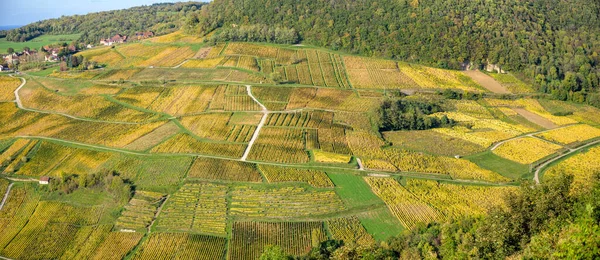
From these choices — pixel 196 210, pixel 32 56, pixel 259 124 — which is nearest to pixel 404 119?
pixel 259 124

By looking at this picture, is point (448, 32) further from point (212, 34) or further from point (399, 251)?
point (399, 251)

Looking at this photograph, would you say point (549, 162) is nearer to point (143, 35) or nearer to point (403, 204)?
point (403, 204)

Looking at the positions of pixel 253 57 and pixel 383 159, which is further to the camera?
pixel 253 57

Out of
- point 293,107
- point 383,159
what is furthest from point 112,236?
point 293,107

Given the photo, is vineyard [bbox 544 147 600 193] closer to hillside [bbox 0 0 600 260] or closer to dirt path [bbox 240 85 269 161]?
hillside [bbox 0 0 600 260]

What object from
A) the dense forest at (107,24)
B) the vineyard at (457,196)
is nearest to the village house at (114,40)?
the dense forest at (107,24)

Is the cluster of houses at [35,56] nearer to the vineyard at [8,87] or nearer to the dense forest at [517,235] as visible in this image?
the vineyard at [8,87]
